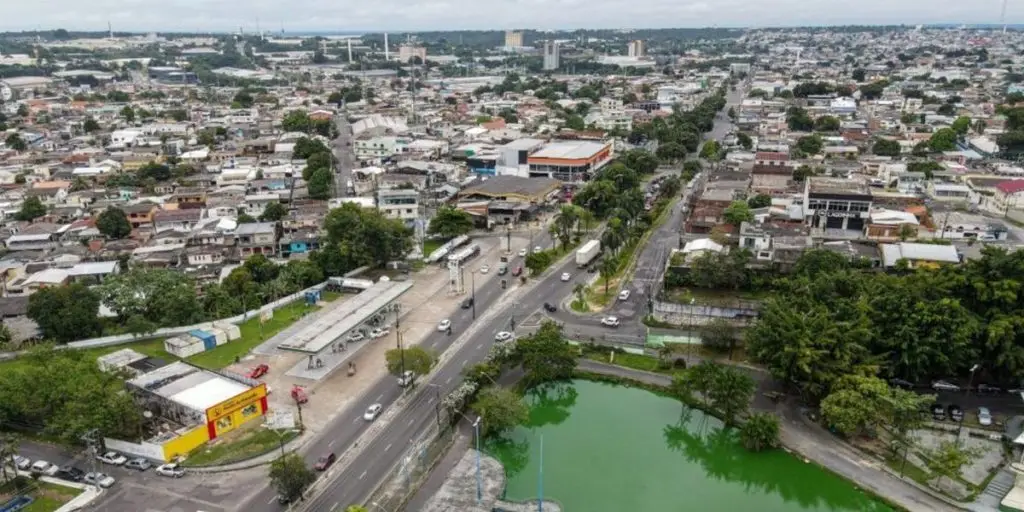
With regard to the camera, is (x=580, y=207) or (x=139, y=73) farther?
(x=139, y=73)

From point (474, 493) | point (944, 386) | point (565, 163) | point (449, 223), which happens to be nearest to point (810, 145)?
point (565, 163)

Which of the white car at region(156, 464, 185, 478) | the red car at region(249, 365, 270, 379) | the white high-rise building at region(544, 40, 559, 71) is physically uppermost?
the white high-rise building at region(544, 40, 559, 71)

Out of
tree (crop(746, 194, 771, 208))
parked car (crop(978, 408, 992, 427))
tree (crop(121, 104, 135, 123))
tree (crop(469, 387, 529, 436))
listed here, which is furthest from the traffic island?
tree (crop(121, 104, 135, 123))

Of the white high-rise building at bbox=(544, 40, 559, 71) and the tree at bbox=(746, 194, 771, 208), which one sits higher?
the white high-rise building at bbox=(544, 40, 559, 71)

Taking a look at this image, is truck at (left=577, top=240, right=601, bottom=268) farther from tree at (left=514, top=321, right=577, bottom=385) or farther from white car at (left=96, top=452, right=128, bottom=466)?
white car at (left=96, top=452, right=128, bottom=466)

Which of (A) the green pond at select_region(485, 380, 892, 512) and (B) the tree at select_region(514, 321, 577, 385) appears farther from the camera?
(B) the tree at select_region(514, 321, 577, 385)

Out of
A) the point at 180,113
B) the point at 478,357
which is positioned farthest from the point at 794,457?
the point at 180,113

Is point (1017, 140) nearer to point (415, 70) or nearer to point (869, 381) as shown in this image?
point (869, 381)
